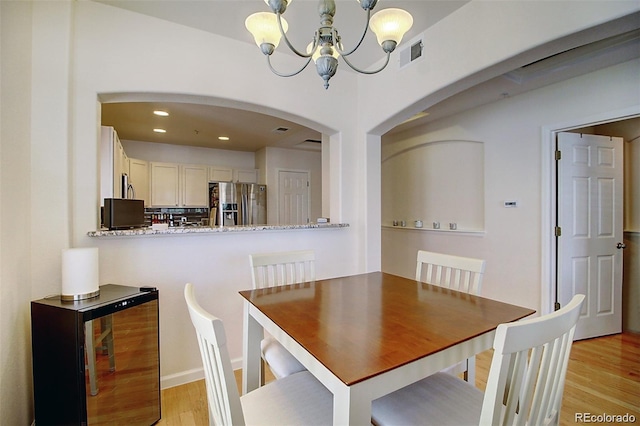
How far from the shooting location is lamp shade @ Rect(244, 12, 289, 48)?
147cm

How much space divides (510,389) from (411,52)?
8.03 feet

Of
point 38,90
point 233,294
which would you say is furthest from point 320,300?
point 38,90

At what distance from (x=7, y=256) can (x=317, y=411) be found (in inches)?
64.9

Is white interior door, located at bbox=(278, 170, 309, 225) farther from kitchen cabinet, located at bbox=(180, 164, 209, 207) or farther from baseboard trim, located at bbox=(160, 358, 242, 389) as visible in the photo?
baseboard trim, located at bbox=(160, 358, 242, 389)

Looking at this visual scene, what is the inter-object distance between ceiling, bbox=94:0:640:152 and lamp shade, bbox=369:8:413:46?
0.62 m

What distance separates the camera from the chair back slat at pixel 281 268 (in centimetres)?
194

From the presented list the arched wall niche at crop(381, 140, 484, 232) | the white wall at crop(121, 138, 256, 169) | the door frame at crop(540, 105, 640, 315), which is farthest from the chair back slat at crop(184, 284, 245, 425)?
the white wall at crop(121, 138, 256, 169)

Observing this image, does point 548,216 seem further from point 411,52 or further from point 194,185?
point 194,185

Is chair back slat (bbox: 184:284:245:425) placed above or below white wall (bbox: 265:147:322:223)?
below

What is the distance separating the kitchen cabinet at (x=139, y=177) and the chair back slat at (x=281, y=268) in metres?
3.88

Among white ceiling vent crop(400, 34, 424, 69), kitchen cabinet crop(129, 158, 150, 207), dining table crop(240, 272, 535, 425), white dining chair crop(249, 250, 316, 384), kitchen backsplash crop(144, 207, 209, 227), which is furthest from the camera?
kitchen backsplash crop(144, 207, 209, 227)

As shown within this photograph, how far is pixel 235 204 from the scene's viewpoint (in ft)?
18.0

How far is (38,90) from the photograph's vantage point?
1760 millimetres

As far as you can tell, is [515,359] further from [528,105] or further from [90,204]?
[528,105]
